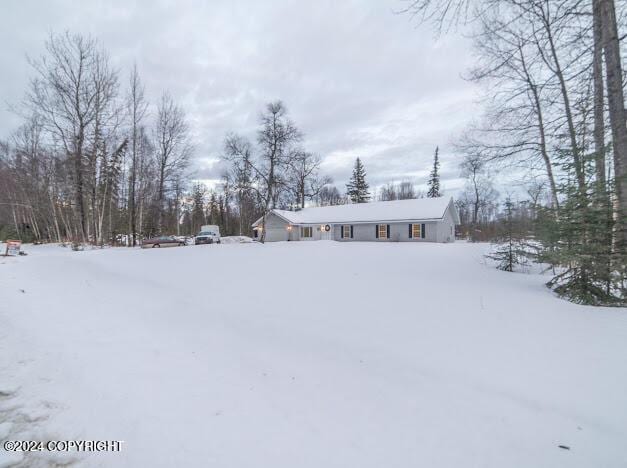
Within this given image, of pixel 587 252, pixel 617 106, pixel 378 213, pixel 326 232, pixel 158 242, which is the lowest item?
pixel 158 242

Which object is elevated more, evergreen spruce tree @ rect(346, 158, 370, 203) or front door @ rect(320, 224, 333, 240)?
evergreen spruce tree @ rect(346, 158, 370, 203)

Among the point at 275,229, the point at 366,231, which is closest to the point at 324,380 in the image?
the point at 366,231

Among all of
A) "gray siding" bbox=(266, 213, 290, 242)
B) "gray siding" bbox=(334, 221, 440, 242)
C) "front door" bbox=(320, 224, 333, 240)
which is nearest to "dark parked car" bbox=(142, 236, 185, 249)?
"gray siding" bbox=(266, 213, 290, 242)

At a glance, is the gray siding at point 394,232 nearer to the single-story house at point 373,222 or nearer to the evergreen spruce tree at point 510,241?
the single-story house at point 373,222

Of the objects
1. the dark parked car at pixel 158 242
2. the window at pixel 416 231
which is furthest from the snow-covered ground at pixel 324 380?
the dark parked car at pixel 158 242

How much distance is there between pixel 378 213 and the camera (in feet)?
91.6

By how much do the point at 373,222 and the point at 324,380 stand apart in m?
24.7

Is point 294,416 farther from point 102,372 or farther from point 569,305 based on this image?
point 569,305

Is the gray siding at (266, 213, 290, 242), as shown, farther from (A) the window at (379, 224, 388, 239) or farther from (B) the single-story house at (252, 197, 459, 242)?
(A) the window at (379, 224, 388, 239)

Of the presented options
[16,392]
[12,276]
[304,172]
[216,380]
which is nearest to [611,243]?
[216,380]

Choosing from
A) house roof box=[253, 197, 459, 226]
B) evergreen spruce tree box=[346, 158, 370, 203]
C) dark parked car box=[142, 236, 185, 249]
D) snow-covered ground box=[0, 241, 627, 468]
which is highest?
evergreen spruce tree box=[346, 158, 370, 203]

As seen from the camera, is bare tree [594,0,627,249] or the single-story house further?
the single-story house

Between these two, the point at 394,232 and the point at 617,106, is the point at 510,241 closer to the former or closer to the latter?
the point at 617,106

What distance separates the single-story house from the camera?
2491cm
